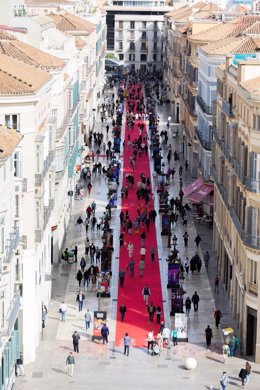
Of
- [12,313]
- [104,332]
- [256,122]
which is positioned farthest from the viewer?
[104,332]

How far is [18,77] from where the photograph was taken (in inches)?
1871

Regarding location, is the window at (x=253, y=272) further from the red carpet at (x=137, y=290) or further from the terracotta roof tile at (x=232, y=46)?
the terracotta roof tile at (x=232, y=46)

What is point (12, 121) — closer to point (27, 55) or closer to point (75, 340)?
point (75, 340)

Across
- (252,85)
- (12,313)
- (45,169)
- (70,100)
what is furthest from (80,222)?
(12,313)

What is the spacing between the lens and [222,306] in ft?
189

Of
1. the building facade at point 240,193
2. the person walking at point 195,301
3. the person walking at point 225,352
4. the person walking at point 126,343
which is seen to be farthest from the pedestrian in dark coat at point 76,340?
the person walking at point 195,301

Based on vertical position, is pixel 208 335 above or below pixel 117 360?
above

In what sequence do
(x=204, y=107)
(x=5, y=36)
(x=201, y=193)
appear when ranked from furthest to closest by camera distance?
(x=204, y=107)
(x=201, y=193)
(x=5, y=36)

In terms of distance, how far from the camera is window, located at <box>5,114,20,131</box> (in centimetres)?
4622

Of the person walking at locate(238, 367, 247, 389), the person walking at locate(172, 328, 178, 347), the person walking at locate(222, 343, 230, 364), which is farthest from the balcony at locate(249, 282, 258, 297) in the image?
the person walking at locate(238, 367, 247, 389)

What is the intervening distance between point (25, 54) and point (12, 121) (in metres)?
11.1

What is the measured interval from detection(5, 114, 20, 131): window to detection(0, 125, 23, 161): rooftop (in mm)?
2953

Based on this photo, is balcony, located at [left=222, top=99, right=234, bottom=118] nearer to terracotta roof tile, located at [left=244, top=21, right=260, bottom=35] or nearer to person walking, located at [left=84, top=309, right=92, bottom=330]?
person walking, located at [left=84, top=309, right=92, bottom=330]

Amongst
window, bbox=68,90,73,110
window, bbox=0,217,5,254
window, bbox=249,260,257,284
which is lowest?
window, bbox=249,260,257,284
